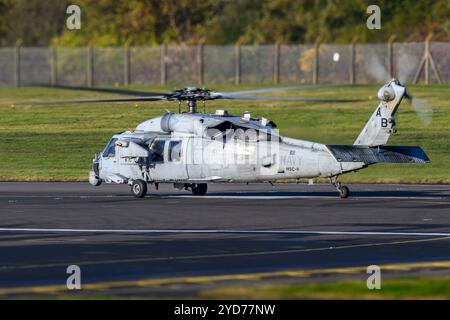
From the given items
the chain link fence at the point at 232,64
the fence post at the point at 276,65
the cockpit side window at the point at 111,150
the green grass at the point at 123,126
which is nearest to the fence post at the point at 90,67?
the chain link fence at the point at 232,64

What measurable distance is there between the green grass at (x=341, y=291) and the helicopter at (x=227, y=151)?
41.4 feet

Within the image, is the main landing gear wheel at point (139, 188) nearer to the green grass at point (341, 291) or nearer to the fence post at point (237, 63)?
the green grass at point (341, 291)

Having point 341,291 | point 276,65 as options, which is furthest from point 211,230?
point 276,65

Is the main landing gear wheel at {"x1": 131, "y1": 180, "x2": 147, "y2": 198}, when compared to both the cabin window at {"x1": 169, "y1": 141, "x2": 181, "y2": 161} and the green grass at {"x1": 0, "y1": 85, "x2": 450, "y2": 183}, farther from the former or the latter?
the green grass at {"x1": 0, "y1": 85, "x2": 450, "y2": 183}

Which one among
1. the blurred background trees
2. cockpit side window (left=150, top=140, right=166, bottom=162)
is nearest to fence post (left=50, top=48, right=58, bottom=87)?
the blurred background trees

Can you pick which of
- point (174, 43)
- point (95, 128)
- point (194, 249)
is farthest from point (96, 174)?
point (174, 43)

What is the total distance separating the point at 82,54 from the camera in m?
71.5

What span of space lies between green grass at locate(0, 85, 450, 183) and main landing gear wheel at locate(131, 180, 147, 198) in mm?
6945

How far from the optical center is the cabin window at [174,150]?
33125mm

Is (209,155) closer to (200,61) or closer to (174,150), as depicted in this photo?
(174,150)

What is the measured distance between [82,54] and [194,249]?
50610mm

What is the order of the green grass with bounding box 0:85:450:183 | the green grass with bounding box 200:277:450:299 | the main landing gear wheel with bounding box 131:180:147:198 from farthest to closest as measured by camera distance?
the green grass with bounding box 0:85:450:183 < the main landing gear wheel with bounding box 131:180:147:198 < the green grass with bounding box 200:277:450:299

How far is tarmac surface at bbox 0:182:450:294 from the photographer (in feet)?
64.5
